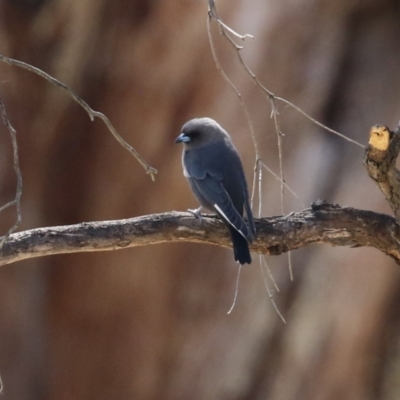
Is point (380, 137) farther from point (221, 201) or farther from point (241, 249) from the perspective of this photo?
point (221, 201)

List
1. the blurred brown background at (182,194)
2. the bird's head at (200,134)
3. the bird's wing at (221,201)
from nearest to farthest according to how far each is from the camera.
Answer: the bird's wing at (221,201) → the bird's head at (200,134) → the blurred brown background at (182,194)

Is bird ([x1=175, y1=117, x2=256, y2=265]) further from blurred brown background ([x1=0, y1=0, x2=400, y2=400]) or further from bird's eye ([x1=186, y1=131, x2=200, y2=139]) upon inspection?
blurred brown background ([x1=0, y1=0, x2=400, y2=400])

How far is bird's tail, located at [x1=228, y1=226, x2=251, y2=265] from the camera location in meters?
2.54

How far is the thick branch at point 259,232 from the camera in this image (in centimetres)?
237

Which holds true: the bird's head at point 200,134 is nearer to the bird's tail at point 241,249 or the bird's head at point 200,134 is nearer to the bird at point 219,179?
the bird at point 219,179

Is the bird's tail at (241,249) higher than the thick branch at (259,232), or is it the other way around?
the thick branch at (259,232)

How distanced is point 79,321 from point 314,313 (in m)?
1.58

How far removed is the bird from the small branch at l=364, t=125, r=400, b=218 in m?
0.48

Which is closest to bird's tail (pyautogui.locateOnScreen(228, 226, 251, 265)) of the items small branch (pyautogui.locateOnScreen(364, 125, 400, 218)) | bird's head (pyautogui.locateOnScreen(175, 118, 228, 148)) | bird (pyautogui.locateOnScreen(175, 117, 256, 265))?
bird (pyautogui.locateOnScreen(175, 117, 256, 265))

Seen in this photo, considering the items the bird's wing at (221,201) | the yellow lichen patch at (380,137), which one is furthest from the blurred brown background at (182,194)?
the yellow lichen patch at (380,137)

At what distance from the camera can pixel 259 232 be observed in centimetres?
262

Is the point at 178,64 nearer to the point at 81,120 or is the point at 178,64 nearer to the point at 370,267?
the point at 81,120

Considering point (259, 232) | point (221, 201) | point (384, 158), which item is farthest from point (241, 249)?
point (384, 158)

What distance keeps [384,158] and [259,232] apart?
1.72 ft
